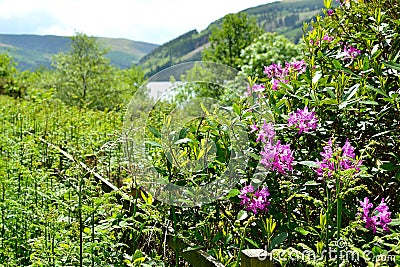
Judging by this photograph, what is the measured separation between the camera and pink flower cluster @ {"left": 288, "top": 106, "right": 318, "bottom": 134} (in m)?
1.67

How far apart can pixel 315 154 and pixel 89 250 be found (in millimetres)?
923

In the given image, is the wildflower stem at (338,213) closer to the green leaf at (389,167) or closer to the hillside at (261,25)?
the green leaf at (389,167)

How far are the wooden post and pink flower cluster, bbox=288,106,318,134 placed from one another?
0.49m

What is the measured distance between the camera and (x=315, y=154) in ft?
5.47

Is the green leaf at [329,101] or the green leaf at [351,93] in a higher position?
the green leaf at [351,93]

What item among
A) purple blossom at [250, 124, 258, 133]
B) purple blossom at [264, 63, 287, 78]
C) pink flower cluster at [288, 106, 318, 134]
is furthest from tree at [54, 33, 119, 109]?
pink flower cluster at [288, 106, 318, 134]

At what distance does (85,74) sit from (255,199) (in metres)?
17.7

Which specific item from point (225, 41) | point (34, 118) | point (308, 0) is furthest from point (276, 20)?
point (34, 118)

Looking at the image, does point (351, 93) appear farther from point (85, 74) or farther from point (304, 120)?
point (85, 74)

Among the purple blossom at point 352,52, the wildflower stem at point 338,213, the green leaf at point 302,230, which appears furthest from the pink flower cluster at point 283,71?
the wildflower stem at point 338,213

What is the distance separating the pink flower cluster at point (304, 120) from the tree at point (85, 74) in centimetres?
1350

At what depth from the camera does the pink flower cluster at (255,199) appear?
164 cm

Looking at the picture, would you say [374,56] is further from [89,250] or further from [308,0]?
[308,0]

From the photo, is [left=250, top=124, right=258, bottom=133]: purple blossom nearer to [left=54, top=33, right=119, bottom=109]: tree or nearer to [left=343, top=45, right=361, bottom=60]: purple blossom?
[left=343, top=45, right=361, bottom=60]: purple blossom
